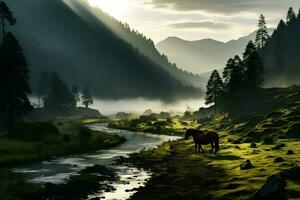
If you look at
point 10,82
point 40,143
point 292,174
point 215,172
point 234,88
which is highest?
point 234,88

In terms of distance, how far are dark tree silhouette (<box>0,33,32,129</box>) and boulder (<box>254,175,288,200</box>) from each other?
233ft

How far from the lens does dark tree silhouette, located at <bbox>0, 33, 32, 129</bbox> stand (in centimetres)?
9319

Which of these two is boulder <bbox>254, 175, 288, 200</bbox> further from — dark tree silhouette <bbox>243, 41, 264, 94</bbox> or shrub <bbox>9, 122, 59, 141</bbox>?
A: dark tree silhouette <bbox>243, 41, 264, 94</bbox>

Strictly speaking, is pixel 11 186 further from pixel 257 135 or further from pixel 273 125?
pixel 273 125

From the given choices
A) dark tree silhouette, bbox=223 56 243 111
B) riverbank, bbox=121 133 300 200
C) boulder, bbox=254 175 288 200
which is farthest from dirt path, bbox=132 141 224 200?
dark tree silhouette, bbox=223 56 243 111

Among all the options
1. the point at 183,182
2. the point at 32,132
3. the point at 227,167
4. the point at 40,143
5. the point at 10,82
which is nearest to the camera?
the point at 183,182

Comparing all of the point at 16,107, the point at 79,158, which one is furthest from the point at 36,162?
the point at 16,107

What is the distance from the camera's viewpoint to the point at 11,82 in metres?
94.5

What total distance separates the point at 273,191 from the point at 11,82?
246 feet

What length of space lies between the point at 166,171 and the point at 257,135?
3743 cm

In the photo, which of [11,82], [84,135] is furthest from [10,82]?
[84,135]

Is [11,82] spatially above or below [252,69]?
below

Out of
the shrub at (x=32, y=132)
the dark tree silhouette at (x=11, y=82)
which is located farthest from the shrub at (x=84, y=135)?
the dark tree silhouette at (x=11, y=82)

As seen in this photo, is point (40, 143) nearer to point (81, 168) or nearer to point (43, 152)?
point (43, 152)
